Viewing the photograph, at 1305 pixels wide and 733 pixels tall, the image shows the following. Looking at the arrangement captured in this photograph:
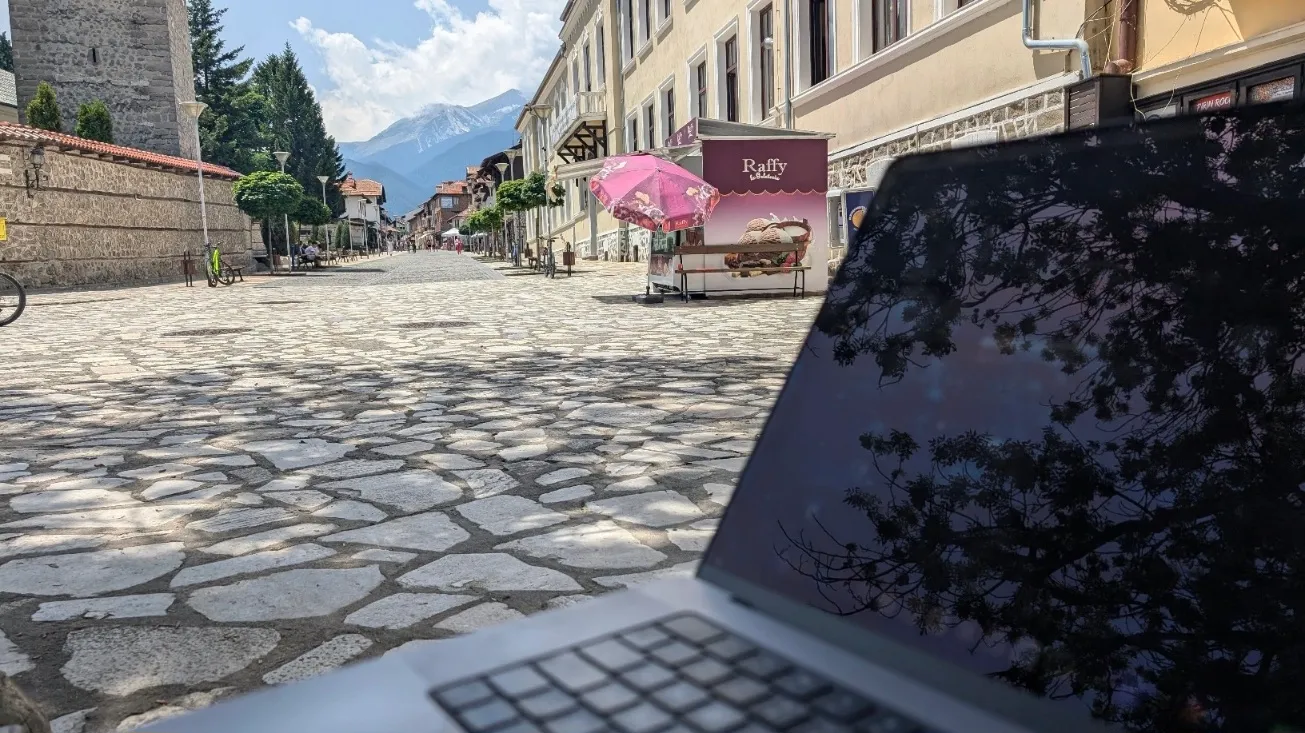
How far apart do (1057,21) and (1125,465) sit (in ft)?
33.0

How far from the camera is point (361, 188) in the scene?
300ft

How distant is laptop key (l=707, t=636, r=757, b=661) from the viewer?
0.88 m

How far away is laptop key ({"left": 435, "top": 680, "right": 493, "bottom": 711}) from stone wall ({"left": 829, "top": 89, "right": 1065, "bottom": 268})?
7.03 m

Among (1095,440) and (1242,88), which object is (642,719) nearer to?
(1095,440)

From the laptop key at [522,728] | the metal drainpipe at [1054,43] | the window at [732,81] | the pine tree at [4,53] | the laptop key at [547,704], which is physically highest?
the pine tree at [4,53]

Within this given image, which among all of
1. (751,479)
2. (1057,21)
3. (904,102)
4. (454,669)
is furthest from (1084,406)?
(904,102)

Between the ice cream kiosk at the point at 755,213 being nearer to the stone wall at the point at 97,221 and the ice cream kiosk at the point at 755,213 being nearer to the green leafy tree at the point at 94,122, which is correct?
the stone wall at the point at 97,221

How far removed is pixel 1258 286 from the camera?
75 centimetres

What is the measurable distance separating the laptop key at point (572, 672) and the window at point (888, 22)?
13.2 metres

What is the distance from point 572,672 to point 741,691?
0.16 metres

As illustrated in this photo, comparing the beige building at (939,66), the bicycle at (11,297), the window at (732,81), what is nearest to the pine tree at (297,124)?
the beige building at (939,66)

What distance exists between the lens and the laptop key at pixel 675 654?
87 centimetres

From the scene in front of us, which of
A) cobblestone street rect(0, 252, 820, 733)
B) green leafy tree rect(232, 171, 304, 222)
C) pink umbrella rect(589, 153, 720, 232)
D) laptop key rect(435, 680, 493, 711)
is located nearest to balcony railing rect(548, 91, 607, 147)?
green leafy tree rect(232, 171, 304, 222)

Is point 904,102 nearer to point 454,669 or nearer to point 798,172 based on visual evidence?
point 798,172
